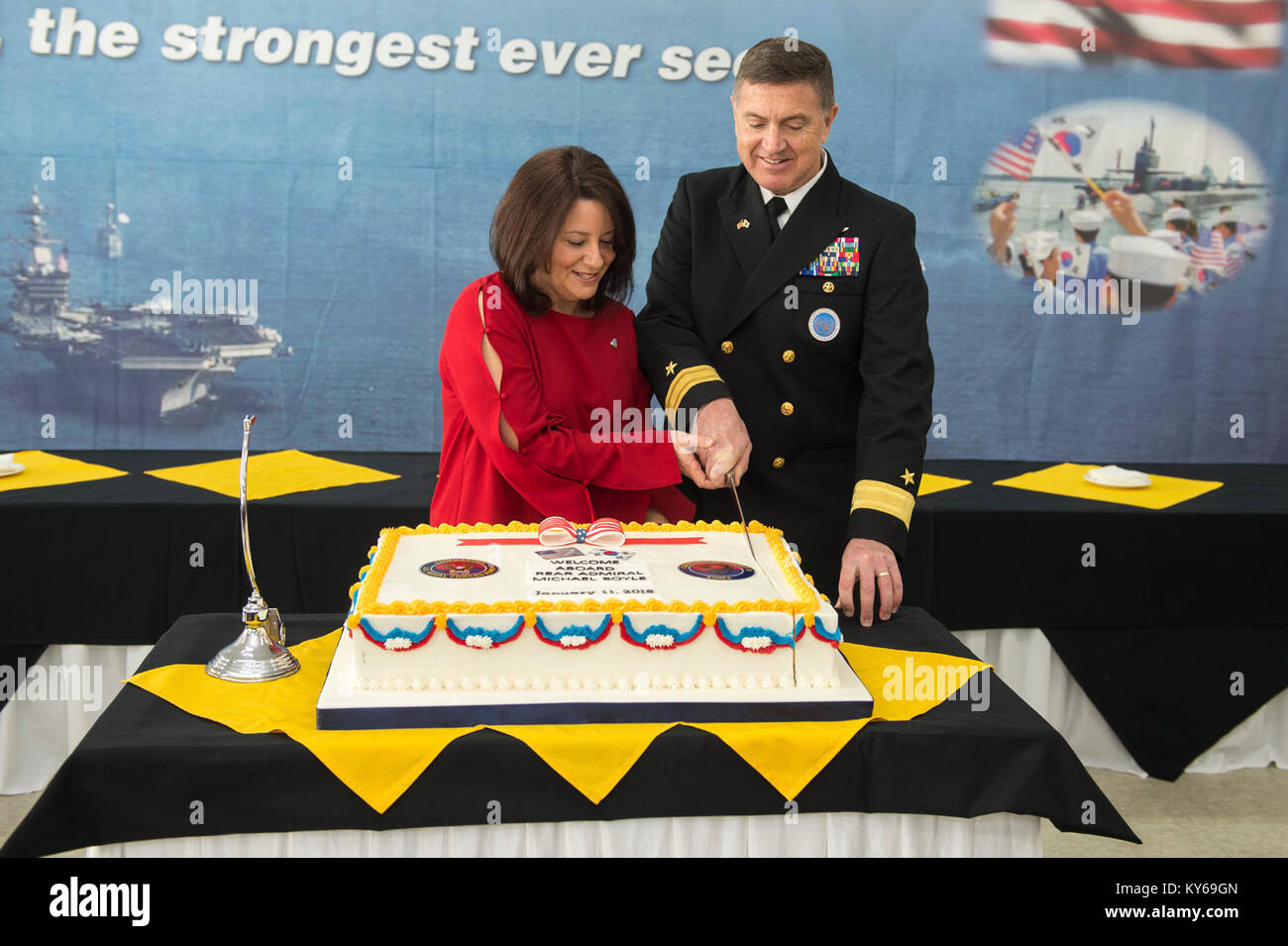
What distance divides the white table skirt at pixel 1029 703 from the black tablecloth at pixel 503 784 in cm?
164

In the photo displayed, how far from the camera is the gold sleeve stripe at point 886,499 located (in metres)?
1.78

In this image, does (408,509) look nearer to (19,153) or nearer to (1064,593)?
(1064,593)

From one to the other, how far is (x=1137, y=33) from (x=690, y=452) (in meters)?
3.53

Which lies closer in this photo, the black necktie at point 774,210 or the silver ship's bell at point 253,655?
the silver ship's bell at point 253,655

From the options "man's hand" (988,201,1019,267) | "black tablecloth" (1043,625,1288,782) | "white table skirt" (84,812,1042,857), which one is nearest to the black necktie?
"white table skirt" (84,812,1042,857)

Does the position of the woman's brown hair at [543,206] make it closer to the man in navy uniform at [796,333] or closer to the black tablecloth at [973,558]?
the man in navy uniform at [796,333]

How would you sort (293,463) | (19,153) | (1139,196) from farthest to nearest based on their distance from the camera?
1. (1139,196)
2. (19,153)
3. (293,463)

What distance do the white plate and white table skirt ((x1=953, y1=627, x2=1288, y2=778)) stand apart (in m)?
0.54

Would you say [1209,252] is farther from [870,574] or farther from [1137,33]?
[870,574]

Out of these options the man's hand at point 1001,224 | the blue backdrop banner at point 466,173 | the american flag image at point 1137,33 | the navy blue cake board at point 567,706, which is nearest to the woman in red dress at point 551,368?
the navy blue cake board at point 567,706

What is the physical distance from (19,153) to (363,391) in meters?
1.46

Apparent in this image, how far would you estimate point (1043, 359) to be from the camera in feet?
15.3

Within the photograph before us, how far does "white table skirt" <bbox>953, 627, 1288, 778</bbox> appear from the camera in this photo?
3.11 meters

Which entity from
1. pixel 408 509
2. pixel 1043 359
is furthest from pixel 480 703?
pixel 1043 359
